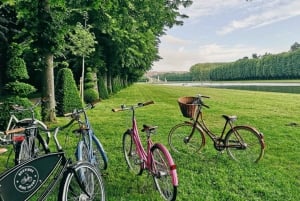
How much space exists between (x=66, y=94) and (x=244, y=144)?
32.9 ft

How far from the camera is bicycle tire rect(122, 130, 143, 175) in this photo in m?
5.70

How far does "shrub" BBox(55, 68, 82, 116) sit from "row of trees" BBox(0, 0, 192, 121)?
3.43 feet

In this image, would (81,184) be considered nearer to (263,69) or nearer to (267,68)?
(267,68)

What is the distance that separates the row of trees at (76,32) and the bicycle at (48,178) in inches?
239

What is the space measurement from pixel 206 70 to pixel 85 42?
138201 millimetres

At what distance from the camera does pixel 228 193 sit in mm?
4910

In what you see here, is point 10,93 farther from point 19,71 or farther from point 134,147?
point 134,147

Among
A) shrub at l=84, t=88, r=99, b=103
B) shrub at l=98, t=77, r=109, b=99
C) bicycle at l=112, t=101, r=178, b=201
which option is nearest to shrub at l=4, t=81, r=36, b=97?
bicycle at l=112, t=101, r=178, b=201

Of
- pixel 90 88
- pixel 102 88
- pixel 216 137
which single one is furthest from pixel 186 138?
pixel 102 88

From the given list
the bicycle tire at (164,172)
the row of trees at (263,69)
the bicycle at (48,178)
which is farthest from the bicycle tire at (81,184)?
the row of trees at (263,69)

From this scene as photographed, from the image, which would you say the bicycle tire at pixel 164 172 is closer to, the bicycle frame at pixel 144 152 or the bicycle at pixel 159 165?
the bicycle at pixel 159 165

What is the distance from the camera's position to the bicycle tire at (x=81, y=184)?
3.39 meters

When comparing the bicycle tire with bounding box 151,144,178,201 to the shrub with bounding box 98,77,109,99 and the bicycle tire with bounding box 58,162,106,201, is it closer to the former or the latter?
the bicycle tire with bounding box 58,162,106,201

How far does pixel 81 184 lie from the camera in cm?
361
